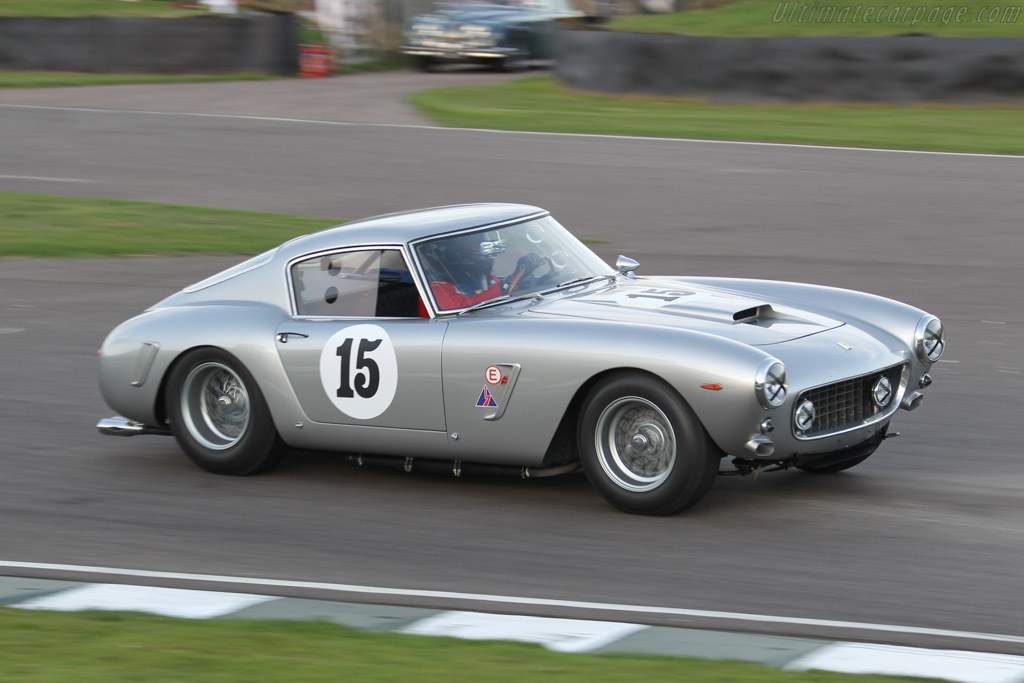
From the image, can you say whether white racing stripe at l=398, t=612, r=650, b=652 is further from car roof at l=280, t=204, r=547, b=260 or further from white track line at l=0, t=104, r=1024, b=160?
white track line at l=0, t=104, r=1024, b=160

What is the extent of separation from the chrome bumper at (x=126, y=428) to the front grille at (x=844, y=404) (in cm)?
331

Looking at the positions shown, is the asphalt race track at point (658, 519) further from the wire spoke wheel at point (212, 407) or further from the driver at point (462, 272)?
the driver at point (462, 272)

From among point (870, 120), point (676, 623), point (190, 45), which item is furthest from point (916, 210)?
point (190, 45)

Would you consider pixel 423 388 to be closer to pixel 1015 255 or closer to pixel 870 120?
pixel 1015 255

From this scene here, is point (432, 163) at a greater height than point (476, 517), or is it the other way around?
point (432, 163)

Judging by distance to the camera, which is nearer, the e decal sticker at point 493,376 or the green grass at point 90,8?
the e decal sticker at point 493,376

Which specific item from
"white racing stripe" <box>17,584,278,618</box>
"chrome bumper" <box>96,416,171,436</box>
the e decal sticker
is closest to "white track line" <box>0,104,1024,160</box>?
"chrome bumper" <box>96,416,171,436</box>

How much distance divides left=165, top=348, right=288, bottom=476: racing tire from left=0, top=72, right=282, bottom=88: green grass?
21.6m

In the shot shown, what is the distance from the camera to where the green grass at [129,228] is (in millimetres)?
13281

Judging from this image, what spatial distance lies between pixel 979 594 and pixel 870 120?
16289 millimetres

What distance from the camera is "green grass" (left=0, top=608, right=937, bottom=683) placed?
4176 millimetres

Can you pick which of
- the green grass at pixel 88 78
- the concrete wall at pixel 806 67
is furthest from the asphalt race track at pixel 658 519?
the green grass at pixel 88 78

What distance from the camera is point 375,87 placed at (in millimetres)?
26844

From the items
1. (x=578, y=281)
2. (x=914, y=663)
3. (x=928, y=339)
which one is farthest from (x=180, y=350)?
(x=914, y=663)
